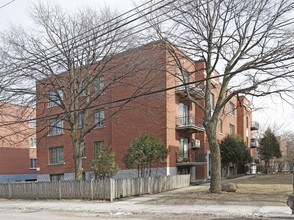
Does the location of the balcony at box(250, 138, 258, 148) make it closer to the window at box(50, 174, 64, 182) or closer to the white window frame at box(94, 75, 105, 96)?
the window at box(50, 174, 64, 182)

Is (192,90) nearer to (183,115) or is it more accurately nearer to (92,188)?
(183,115)

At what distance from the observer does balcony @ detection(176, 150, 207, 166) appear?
3772 centimetres

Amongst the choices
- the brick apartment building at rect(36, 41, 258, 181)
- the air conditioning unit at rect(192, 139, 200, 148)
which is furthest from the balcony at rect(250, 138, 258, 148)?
the air conditioning unit at rect(192, 139, 200, 148)

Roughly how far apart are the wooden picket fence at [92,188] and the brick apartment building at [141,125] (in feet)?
13.3

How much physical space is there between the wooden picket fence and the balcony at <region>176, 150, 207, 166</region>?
6.34 metres

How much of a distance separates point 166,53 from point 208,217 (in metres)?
12.8

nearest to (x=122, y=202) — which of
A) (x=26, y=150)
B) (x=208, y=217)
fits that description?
(x=208, y=217)

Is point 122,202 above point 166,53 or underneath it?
underneath

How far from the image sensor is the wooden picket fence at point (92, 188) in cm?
2360

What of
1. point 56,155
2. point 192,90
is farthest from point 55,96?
point 56,155

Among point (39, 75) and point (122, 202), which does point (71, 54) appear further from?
point (122, 202)

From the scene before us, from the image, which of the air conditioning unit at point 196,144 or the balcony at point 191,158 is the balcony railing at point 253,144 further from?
the air conditioning unit at point 196,144

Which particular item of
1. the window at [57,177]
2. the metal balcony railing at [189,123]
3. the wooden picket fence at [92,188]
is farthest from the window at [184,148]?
the window at [57,177]

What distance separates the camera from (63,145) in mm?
45062
